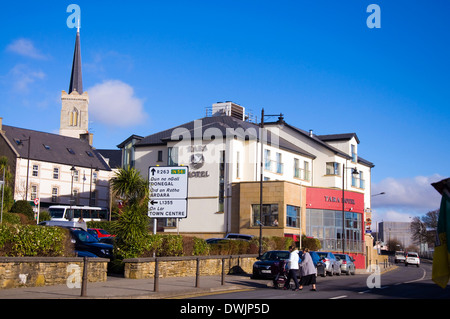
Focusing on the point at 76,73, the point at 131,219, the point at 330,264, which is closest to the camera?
the point at 131,219

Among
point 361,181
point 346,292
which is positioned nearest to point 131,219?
point 346,292

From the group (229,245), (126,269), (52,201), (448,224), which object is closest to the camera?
(448,224)

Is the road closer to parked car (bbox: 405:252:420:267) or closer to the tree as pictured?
the tree

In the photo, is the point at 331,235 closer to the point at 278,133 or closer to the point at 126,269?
the point at 278,133

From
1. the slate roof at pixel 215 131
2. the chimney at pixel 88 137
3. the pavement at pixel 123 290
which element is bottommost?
the pavement at pixel 123 290

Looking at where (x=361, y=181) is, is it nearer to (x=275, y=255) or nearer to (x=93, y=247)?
(x=275, y=255)

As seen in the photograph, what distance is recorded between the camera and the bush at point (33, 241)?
56.2 ft

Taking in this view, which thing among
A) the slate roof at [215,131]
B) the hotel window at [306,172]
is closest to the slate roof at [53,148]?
the slate roof at [215,131]

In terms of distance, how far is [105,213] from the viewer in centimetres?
6425

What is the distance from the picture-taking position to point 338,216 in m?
55.1

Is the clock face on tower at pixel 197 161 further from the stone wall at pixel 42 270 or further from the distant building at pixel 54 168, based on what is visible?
the stone wall at pixel 42 270

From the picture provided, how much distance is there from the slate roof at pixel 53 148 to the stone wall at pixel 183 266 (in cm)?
5353

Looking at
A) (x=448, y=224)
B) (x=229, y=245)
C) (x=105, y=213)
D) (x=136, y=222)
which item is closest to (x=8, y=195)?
(x=105, y=213)
